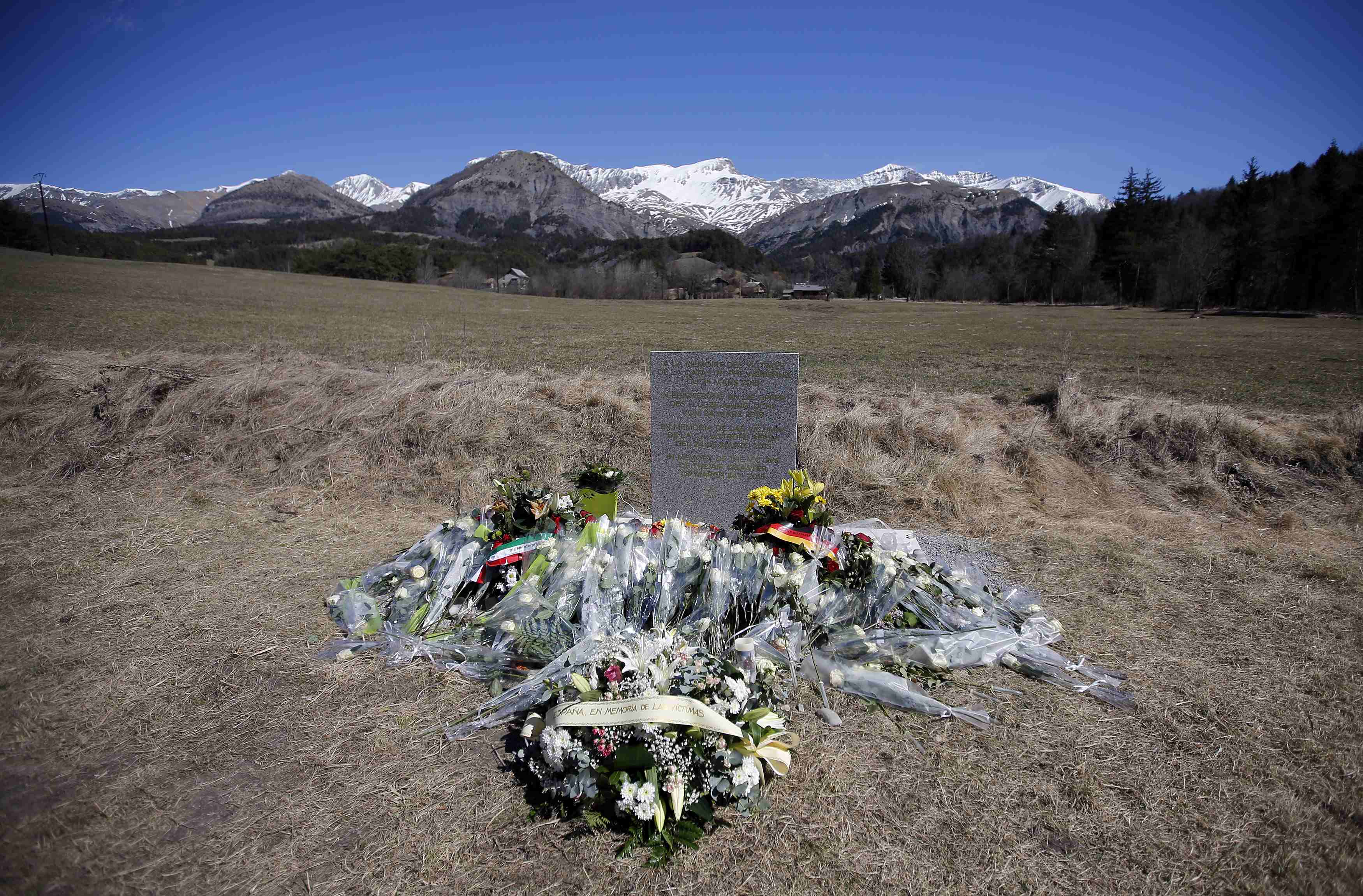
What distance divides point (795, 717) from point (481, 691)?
5.23 feet

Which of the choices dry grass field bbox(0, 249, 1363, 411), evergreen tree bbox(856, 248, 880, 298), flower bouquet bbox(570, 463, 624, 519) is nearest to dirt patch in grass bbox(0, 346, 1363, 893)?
flower bouquet bbox(570, 463, 624, 519)

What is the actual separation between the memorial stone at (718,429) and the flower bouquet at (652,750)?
2861mm

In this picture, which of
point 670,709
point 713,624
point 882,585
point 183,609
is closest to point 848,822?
point 670,709

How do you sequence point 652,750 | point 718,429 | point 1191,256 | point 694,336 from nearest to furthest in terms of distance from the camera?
point 652,750, point 718,429, point 694,336, point 1191,256

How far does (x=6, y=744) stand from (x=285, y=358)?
7749 mm

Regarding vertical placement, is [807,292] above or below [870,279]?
below

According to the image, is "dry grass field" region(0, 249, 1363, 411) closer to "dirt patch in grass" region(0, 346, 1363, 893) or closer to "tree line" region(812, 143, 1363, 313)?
"dirt patch in grass" region(0, 346, 1363, 893)

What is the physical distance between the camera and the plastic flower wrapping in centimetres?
258

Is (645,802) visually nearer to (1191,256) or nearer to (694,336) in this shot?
(694,336)

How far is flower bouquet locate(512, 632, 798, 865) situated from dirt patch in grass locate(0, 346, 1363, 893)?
0.39ft

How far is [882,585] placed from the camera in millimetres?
3875

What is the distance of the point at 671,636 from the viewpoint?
3.19 meters

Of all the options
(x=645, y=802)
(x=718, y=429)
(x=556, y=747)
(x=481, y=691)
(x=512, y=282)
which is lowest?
(x=481, y=691)

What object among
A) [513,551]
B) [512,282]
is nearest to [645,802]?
→ [513,551]
